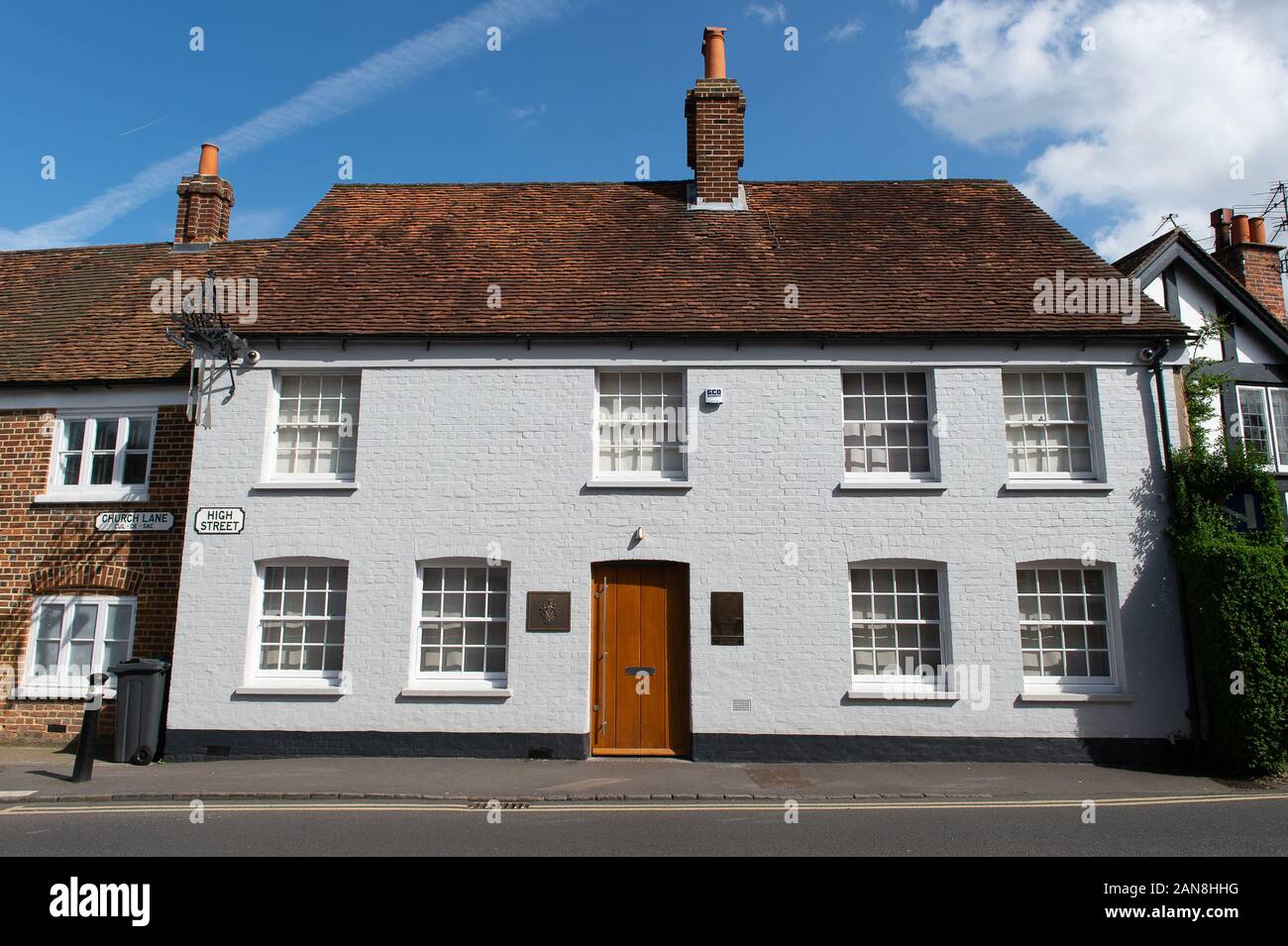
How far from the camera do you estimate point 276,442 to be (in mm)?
11711

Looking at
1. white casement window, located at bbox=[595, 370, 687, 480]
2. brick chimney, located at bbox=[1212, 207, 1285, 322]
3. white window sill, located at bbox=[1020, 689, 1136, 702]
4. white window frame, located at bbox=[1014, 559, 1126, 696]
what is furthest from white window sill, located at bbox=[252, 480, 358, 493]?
brick chimney, located at bbox=[1212, 207, 1285, 322]

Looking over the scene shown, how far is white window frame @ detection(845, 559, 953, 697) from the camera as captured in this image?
1059 cm

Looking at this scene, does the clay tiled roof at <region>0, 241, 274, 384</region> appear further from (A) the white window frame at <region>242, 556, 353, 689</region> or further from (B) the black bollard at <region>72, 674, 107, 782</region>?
(B) the black bollard at <region>72, 674, 107, 782</region>

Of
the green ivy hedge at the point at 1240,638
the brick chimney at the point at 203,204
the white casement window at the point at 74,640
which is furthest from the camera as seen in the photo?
the brick chimney at the point at 203,204

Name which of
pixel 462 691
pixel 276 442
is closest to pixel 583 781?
pixel 462 691

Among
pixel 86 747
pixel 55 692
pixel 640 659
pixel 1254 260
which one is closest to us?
pixel 86 747

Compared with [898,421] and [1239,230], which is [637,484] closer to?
[898,421]

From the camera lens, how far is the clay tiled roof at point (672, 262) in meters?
11.6

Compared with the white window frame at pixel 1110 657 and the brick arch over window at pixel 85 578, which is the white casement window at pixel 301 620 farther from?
the white window frame at pixel 1110 657

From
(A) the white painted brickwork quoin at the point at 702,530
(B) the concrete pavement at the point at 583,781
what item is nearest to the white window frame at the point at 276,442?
(A) the white painted brickwork quoin at the point at 702,530

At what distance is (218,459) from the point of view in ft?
37.6

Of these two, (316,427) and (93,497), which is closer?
(316,427)

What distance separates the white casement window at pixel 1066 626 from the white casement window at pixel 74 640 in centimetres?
1309

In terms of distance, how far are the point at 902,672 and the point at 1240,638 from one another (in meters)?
4.01
